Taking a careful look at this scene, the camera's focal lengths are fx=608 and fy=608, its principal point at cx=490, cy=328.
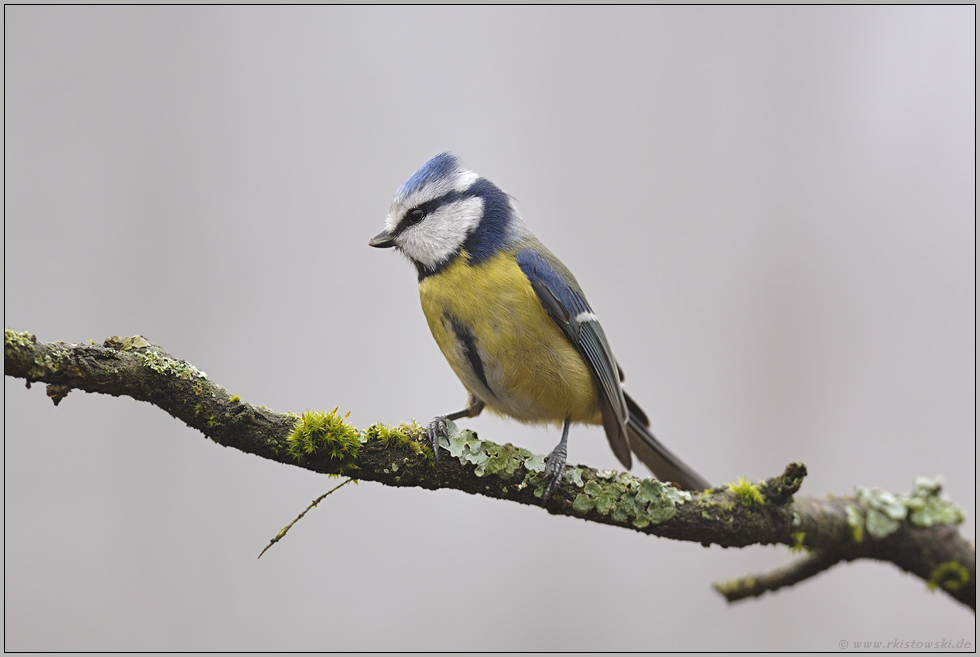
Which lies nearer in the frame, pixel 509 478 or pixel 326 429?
pixel 326 429

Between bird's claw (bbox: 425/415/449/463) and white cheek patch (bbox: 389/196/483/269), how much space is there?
0.38 m

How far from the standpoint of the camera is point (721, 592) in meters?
1.31

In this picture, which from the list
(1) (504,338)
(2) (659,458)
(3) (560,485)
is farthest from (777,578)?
(1) (504,338)

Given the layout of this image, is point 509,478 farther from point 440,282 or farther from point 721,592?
point 721,592

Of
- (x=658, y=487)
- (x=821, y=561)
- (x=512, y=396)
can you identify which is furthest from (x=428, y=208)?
(x=821, y=561)

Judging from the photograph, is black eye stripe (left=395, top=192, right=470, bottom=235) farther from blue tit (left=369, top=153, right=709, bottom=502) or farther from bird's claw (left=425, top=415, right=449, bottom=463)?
bird's claw (left=425, top=415, right=449, bottom=463)

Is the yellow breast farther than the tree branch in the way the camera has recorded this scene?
Yes

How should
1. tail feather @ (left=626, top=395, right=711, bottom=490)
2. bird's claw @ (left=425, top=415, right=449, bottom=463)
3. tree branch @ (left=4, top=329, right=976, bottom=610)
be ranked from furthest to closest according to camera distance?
tail feather @ (left=626, top=395, right=711, bottom=490) < bird's claw @ (left=425, top=415, right=449, bottom=463) < tree branch @ (left=4, top=329, right=976, bottom=610)

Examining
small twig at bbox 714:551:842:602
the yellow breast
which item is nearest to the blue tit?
the yellow breast

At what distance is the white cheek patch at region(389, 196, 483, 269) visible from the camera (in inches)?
47.7

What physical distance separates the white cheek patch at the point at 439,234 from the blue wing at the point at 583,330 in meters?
0.13

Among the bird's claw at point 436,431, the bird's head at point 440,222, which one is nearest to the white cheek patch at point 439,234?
the bird's head at point 440,222

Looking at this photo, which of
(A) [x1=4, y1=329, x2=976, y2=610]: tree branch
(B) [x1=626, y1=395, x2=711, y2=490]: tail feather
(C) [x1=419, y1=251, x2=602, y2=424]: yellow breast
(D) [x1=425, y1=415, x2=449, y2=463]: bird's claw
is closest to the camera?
(A) [x1=4, y1=329, x2=976, y2=610]: tree branch

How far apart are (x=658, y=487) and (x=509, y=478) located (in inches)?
10.3
